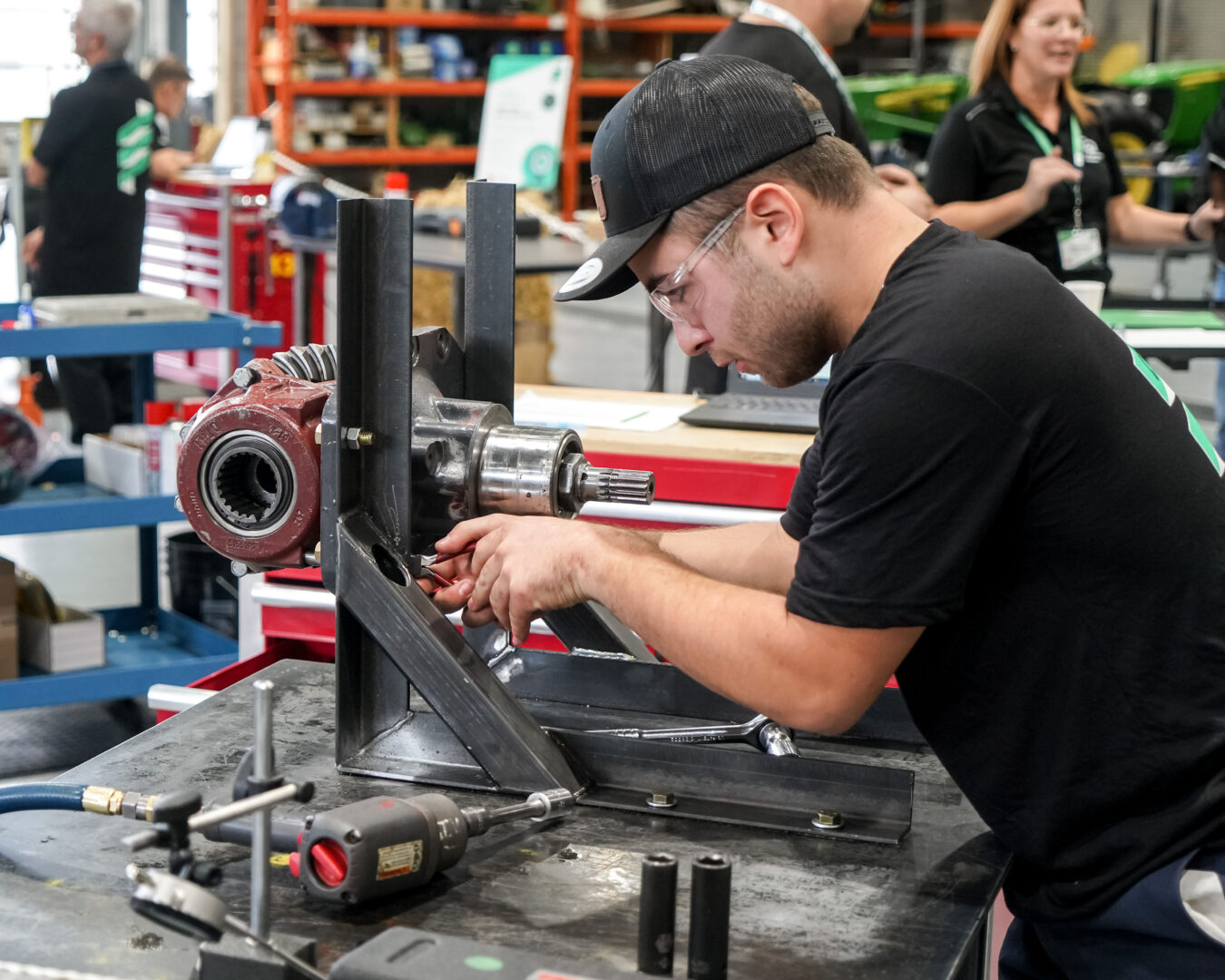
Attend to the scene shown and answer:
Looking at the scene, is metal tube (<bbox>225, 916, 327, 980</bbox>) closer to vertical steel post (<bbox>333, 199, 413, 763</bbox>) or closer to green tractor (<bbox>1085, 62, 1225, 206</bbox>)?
vertical steel post (<bbox>333, 199, 413, 763</bbox>)

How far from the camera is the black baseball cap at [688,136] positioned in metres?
1.14

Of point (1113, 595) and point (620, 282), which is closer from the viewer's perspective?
point (1113, 595)

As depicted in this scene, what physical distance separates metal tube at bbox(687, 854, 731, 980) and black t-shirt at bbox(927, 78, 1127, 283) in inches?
104

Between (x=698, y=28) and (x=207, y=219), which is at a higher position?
(x=698, y=28)

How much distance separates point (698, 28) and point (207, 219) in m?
3.74

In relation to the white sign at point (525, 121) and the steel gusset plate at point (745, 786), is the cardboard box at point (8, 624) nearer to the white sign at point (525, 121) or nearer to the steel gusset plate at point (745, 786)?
the steel gusset plate at point (745, 786)

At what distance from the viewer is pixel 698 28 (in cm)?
909

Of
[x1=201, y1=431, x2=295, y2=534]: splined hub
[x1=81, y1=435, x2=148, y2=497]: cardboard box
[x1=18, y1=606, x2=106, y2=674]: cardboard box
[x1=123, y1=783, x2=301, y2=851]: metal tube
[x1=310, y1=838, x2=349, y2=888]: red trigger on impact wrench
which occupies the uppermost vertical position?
[x1=201, y1=431, x2=295, y2=534]: splined hub

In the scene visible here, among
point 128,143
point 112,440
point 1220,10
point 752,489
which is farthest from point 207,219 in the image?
point 1220,10

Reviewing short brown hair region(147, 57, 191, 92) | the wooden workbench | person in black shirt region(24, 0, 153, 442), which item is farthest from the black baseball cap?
short brown hair region(147, 57, 191, 92)

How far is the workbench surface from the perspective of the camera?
0.98 metres

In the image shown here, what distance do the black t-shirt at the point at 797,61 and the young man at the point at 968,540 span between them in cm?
170

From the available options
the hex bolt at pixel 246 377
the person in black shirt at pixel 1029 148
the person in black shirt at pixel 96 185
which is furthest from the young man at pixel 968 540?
the person in black shirt at pixel 96 185

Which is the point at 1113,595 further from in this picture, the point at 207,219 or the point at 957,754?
the point at 207,219
